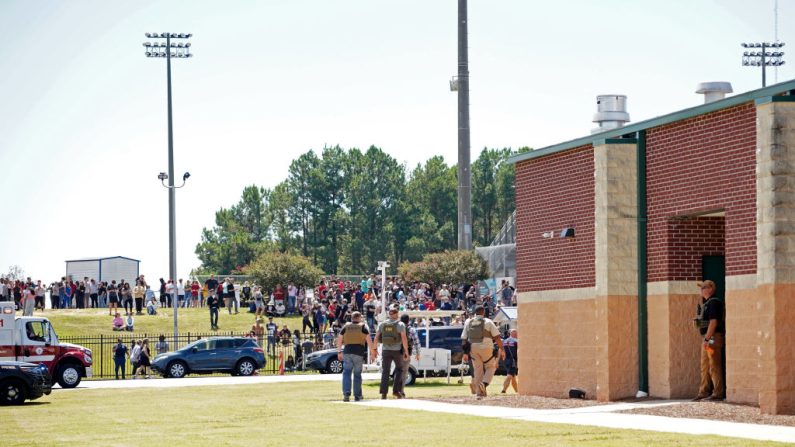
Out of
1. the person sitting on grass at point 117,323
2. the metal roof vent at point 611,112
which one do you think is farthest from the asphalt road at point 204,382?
the person sitting on grass at point 117,323

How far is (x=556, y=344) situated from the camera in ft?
83.6

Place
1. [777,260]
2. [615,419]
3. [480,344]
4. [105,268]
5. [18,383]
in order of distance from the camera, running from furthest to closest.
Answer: [105,268], [18,383], [480,344], [615,419], [777,260]

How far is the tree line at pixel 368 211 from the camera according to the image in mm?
111062

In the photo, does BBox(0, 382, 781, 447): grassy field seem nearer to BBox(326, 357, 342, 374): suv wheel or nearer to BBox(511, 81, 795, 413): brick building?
BBox(511, 81, 795, 413): brick building

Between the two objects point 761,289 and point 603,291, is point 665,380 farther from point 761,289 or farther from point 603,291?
point 761,289

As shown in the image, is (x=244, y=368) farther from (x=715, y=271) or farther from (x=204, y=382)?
(x=715, y=271)

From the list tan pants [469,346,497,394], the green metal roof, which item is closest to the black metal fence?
tan pants [469,346,497,394]

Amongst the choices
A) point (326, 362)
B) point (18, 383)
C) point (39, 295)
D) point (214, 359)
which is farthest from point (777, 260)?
point (39, 295)

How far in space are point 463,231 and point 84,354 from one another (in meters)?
18.5

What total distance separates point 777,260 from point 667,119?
4.31 m

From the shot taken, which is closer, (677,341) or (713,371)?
(713,371)

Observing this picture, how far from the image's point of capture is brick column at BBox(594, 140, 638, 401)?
75.6 feet

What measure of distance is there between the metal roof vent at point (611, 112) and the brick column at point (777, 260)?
701 cm

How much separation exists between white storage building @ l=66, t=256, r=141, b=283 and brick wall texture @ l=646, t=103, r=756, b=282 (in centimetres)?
4965
